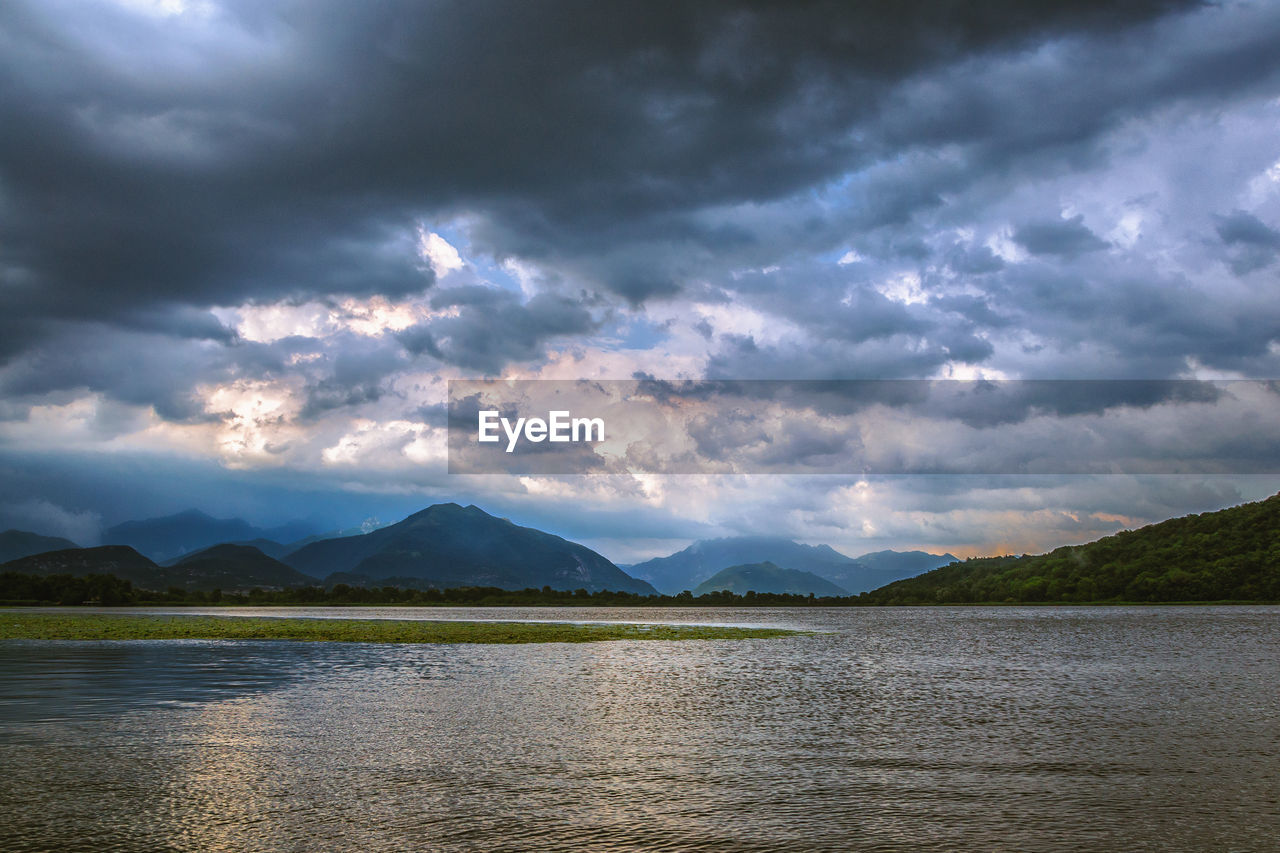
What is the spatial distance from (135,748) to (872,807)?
26.5 meters

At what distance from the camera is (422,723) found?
123 ft

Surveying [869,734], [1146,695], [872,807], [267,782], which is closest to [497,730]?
[267,782]

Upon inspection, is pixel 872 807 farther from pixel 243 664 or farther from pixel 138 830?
pixel 243 664

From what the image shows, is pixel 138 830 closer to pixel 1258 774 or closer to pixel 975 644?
pixel 1258 774

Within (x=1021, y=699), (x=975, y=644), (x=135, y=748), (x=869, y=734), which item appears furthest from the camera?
(x=975, y=644)

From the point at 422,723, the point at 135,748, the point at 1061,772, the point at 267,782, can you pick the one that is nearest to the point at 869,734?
the point at 1061,772

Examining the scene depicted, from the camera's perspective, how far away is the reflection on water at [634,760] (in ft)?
68.0

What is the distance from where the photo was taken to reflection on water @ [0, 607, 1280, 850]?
816 inches

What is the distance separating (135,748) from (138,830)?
12.3 meters

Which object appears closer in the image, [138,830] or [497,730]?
[138,830]

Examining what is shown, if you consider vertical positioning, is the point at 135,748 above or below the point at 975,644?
above

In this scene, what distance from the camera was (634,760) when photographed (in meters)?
29.6

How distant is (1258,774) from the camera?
2723 cm

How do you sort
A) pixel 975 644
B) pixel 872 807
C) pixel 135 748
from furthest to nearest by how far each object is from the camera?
pixel 975 644 < pixel 135 748 < pixel 872 807
